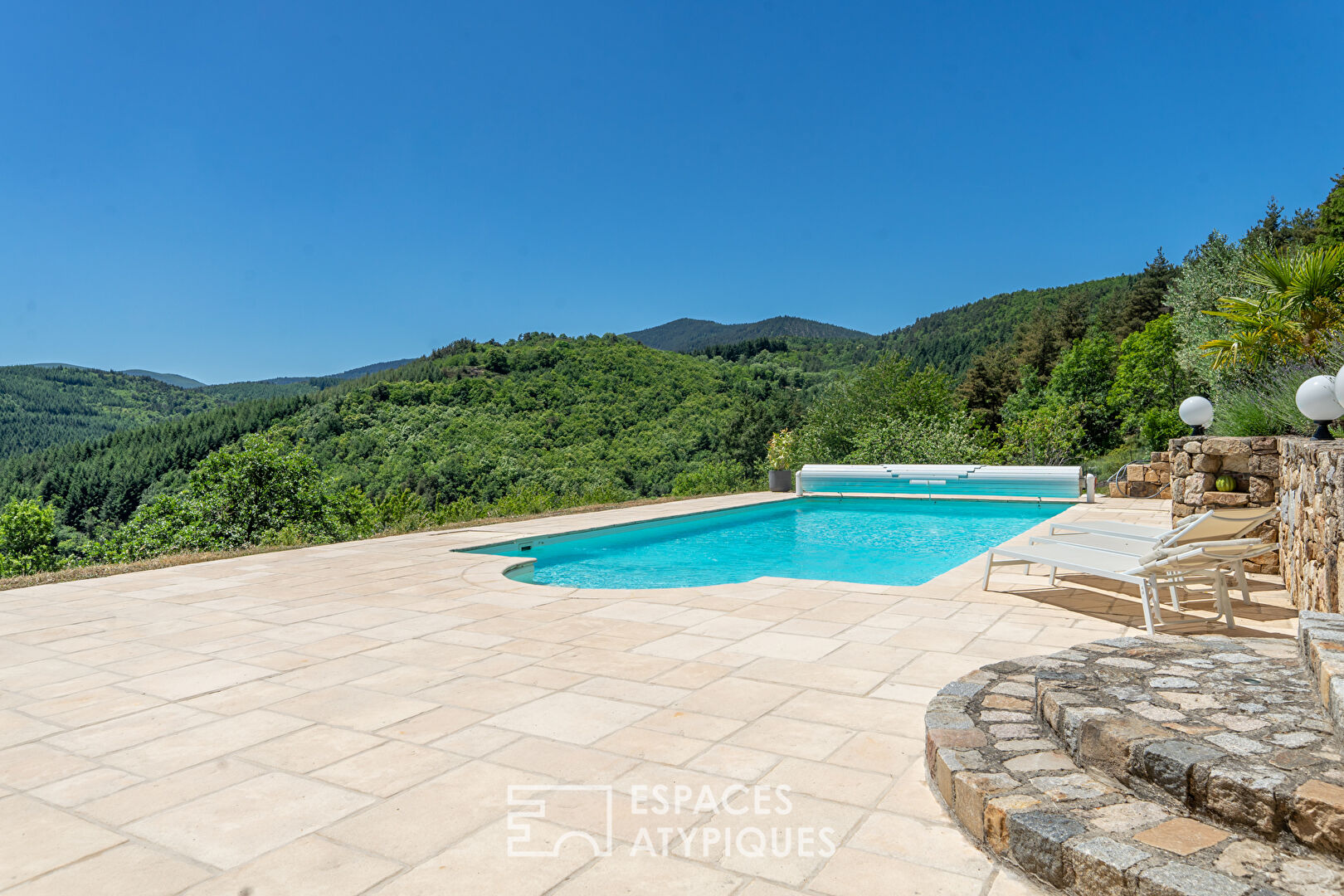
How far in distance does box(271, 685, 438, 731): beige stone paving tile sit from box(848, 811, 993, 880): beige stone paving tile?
5.46 feet

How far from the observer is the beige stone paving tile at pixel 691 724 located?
2531mm

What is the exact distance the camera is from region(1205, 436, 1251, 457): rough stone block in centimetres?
524

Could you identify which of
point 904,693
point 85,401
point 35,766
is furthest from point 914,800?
point 85,401

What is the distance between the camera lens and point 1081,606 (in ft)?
14.3

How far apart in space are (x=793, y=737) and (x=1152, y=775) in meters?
1.03

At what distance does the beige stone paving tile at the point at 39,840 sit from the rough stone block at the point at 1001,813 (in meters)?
2.08

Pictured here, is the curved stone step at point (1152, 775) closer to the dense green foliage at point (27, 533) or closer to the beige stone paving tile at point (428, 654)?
the beige stone paving tile at point (428, 654)

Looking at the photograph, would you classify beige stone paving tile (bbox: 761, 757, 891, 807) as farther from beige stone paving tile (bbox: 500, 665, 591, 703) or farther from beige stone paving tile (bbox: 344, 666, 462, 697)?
beige stone paving tile (bbox: 344, 666, 462, 697)

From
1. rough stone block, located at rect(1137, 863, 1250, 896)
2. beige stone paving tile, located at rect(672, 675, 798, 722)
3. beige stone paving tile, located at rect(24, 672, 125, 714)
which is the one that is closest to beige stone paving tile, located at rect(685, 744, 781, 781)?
beige stone paving tile, located at rect(672, 675, 798, 722)

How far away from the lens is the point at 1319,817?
1482mm

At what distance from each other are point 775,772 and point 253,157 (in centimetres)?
2443

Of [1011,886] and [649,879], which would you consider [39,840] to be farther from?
[1011,886]

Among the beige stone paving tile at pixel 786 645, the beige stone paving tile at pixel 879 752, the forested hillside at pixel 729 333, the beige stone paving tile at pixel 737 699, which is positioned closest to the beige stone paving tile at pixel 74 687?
the beige stone paving tile at pixel 737 699

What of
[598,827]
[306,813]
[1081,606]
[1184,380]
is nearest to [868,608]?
[1081,606]
